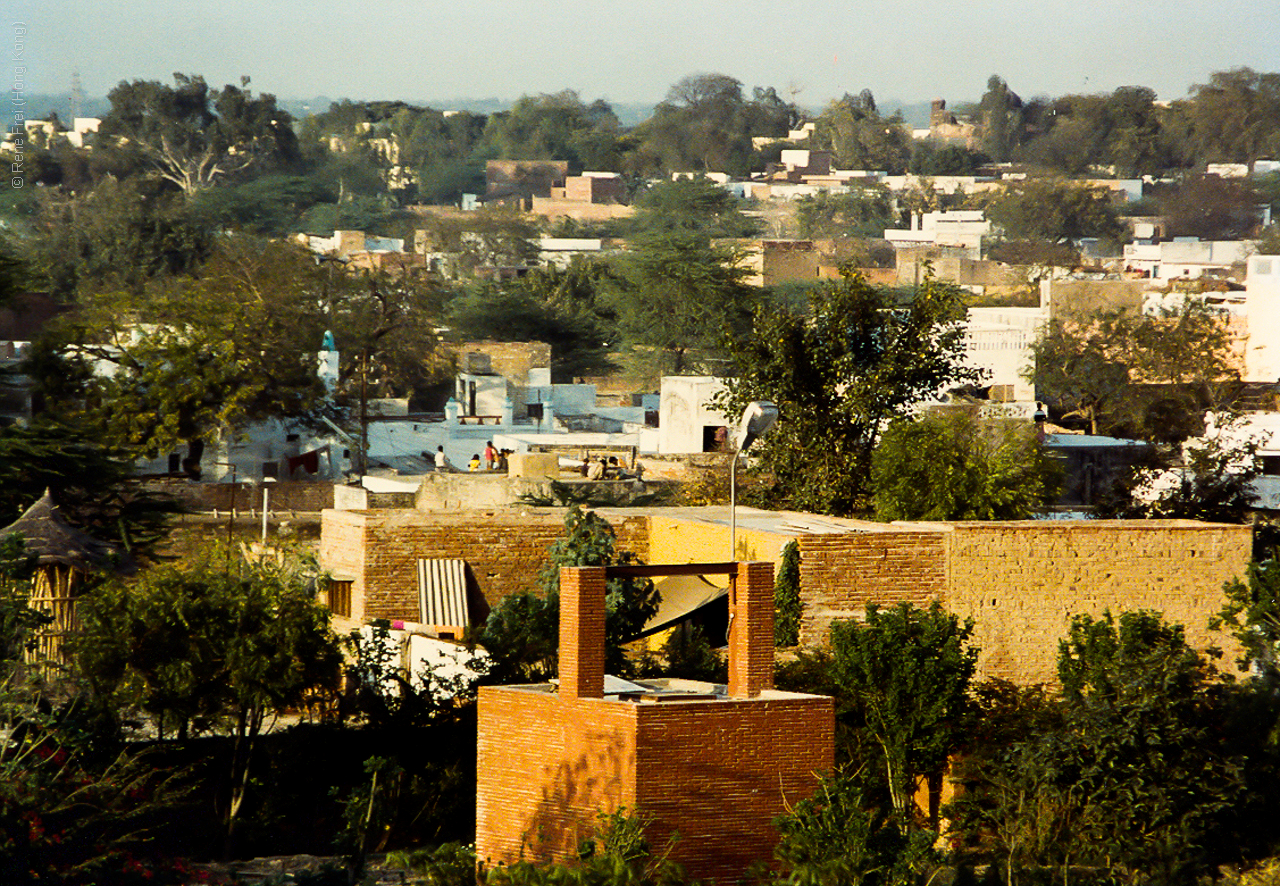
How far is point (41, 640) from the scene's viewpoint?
14922 mm

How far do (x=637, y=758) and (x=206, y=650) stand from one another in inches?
191

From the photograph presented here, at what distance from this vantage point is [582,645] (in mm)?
10742

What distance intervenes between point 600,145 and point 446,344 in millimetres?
62633

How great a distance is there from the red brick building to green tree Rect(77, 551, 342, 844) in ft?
11.1

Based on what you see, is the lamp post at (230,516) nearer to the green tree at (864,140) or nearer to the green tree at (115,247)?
the green tree at (115,247)

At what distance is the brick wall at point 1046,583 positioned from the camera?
52.9ft

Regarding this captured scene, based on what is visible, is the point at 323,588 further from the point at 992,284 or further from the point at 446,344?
the point at 992,284

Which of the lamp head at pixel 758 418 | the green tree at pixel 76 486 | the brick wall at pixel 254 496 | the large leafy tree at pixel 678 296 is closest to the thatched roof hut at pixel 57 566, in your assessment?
the green tree at pixel 76 486

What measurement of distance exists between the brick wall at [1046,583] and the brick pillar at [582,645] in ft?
20.0

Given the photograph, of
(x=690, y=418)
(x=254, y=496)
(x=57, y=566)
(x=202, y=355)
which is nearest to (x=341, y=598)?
(x=57, y=566)

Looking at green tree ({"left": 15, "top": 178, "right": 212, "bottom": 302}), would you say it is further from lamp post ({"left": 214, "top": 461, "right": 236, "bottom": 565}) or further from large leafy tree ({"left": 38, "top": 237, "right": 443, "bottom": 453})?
lamp post ({"left": 214, "top": 461, "right": 236, "bottom": 565})

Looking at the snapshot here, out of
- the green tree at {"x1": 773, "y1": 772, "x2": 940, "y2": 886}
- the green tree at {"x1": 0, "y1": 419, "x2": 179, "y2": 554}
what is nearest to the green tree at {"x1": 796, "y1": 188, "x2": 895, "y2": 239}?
the green tree at {"x1": 0, "y1": 419, "x2": 179, "y2": 554}

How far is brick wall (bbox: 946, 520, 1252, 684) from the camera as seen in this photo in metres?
16.1

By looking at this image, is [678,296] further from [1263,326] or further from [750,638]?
[750,638]
